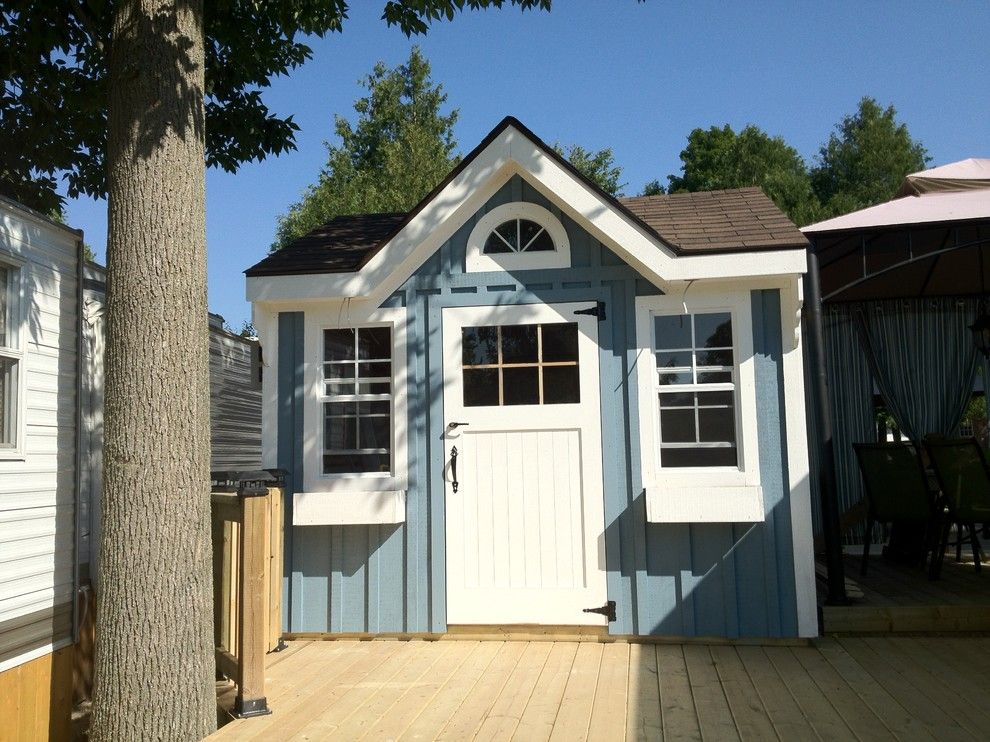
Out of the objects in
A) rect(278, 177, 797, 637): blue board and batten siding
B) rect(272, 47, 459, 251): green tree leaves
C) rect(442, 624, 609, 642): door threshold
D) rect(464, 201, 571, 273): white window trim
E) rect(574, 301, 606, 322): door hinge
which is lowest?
rect(442, 624, 609, 642): door threshold

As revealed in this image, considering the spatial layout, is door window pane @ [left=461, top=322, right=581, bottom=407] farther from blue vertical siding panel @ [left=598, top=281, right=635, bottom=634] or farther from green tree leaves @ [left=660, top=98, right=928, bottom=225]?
green tree leaves @ [left=660, top=98, right=928, bottom=225]

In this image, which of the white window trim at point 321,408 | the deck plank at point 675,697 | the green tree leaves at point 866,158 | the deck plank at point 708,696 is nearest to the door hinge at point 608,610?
the deck plank at point 675,697

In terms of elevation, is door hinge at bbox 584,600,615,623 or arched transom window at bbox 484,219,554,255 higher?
arched transom window at bbox 484,219,554,255

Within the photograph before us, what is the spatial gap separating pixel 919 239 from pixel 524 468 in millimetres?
Result: 4936

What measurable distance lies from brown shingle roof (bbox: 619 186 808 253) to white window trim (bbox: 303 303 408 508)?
6.43ft

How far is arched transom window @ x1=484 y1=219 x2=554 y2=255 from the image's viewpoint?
5.73m

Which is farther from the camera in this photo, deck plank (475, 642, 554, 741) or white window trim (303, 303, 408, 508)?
white window trim (303, 303, 408, 508)

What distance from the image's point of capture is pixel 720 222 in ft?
19.0

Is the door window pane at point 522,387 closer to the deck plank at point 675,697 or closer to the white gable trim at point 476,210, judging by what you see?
the white gable trim at point 476,210

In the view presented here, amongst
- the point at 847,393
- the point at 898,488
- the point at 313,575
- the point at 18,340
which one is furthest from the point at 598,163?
the point at 18,340

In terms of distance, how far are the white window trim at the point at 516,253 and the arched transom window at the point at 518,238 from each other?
0.03m

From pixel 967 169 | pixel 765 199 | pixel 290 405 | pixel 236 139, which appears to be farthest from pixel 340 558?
pixel 967 169

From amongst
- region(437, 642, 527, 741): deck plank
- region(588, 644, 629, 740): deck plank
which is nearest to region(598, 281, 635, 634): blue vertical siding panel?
region(588, 644, 629, 740): deck plank

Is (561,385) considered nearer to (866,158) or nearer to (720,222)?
(720,222)
